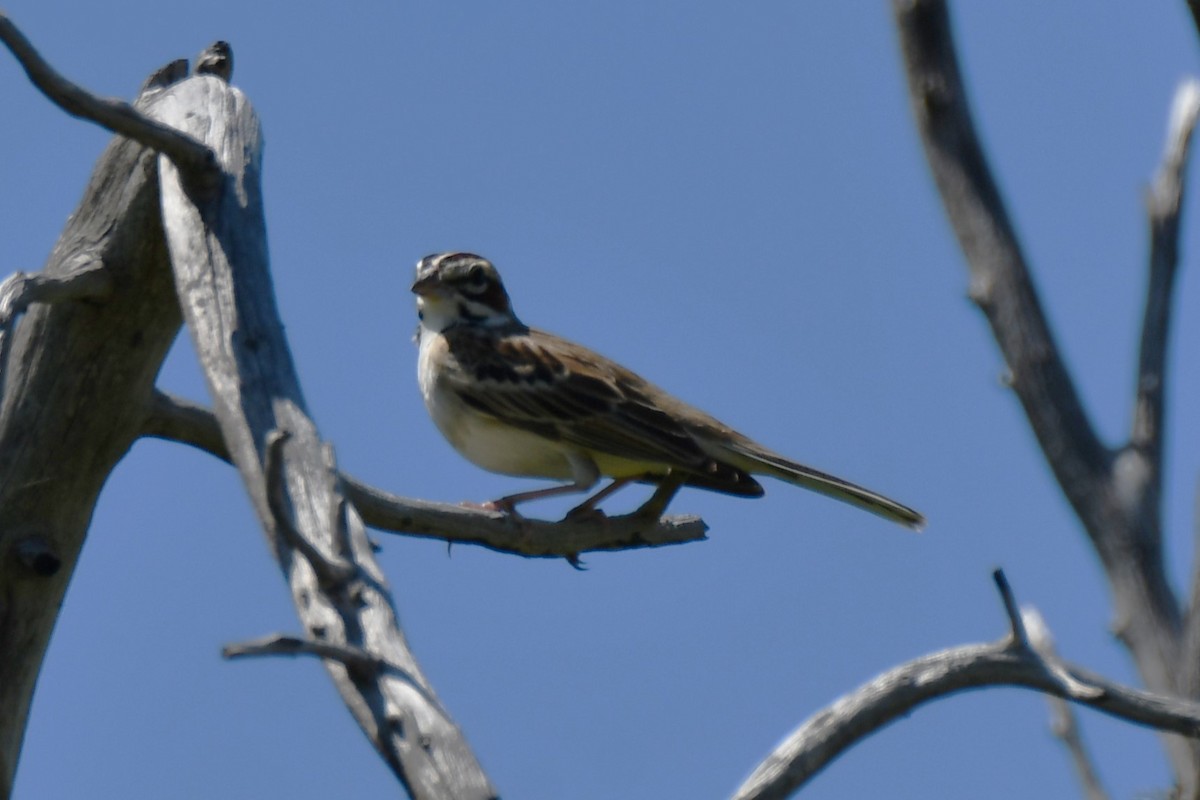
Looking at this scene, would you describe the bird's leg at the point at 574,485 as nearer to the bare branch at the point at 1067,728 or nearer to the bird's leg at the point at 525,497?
the bird's leg at the point at 525,497

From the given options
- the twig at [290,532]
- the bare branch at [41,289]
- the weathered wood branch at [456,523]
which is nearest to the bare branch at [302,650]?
the twig at [290,532]

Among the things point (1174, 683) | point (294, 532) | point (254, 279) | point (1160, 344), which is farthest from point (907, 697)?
point (254, 279)

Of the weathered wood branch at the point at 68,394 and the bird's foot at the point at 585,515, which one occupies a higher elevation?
the weathered wood branch at the point at 68,394

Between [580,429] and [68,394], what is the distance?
A: 264 cm

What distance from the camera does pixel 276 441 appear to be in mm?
4043

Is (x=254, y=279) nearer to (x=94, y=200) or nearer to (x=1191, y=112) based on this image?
(x=94, y=200)

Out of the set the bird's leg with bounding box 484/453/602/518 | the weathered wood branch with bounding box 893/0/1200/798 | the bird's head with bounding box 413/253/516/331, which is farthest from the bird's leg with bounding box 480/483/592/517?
the weathered wood branch with bounding box 893/0/1200/798

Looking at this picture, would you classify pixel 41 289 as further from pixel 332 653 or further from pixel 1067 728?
pixel 1067 728

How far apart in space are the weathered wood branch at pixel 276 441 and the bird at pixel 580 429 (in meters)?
2.38

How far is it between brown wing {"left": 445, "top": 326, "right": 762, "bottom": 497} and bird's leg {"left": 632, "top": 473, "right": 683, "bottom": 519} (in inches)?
2.9

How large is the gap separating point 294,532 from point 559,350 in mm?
5182

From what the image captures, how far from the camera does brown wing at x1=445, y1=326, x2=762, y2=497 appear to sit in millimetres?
8250

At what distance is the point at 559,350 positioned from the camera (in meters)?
9.16

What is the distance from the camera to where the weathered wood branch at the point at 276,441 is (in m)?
3.78
